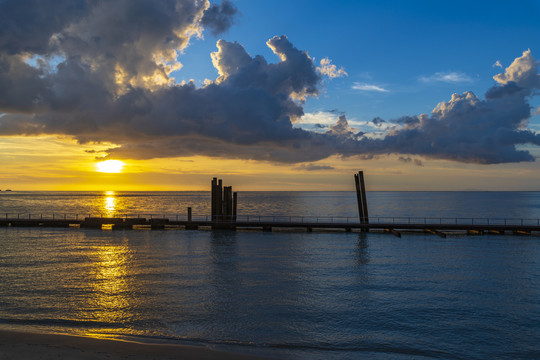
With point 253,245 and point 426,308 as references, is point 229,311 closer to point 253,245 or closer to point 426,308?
point 426,308

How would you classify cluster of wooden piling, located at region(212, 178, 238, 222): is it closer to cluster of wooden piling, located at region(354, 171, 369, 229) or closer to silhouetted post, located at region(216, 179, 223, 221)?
silhouetted post, located at region(216, 179, 223, 221)

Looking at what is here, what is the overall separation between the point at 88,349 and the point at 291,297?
1169 cm

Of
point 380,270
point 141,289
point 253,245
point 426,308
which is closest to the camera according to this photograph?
point 426,308

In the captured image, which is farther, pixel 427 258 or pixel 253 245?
pixel 253 245

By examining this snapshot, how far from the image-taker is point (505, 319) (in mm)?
19969

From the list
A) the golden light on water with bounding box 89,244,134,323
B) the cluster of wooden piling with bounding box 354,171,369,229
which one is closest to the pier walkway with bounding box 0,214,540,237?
the cluster of wooden piling with bounding box 354,171,369,229

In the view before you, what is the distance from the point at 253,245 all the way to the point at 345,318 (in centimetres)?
2652

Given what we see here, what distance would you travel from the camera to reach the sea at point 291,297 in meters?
17.0

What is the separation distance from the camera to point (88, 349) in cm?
1458

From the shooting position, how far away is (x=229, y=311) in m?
20.8

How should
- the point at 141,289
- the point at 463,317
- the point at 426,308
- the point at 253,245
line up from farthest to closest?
the point at 253,245 → the point at 141,289 → the point at 426,308 → the point at 463,317

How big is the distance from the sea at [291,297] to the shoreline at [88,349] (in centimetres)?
102

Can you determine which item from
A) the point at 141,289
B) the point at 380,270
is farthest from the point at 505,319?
the point at 141,289

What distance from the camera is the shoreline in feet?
45.3
